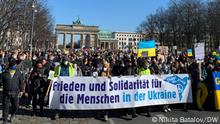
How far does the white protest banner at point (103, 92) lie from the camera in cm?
1045

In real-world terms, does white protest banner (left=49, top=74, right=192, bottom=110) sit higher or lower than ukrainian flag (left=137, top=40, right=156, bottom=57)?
lower

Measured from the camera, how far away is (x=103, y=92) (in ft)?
34.6

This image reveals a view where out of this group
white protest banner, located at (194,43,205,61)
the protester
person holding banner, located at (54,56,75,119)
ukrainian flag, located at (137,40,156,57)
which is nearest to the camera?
the protester

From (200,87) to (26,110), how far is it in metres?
6.49

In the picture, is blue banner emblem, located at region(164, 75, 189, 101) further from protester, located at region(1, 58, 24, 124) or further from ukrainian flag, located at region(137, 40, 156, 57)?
ukrainian flag, located at region(137, 40, 156, 57)

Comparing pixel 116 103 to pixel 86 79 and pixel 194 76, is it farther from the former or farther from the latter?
pixel 194 76

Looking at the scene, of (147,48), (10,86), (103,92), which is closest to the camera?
(10,86)

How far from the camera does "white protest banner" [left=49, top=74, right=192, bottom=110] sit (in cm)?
1045

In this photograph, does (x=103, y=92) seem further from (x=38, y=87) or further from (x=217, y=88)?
(x=217, y=88)

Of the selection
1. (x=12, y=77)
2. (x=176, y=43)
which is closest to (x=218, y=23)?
(x=176, y=43)

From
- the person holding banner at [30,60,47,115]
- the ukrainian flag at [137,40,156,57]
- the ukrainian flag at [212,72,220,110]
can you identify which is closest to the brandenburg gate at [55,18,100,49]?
the ukrainian flag at [137,40,156,57]

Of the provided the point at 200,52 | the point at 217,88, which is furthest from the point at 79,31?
the point at 217,88

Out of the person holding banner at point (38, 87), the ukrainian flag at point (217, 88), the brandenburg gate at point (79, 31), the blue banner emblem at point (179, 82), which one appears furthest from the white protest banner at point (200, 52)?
the brandenburg gate at point (79, 31)

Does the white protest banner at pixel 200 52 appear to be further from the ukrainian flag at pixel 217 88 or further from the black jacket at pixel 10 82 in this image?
the black jacket at pixel 10 82
